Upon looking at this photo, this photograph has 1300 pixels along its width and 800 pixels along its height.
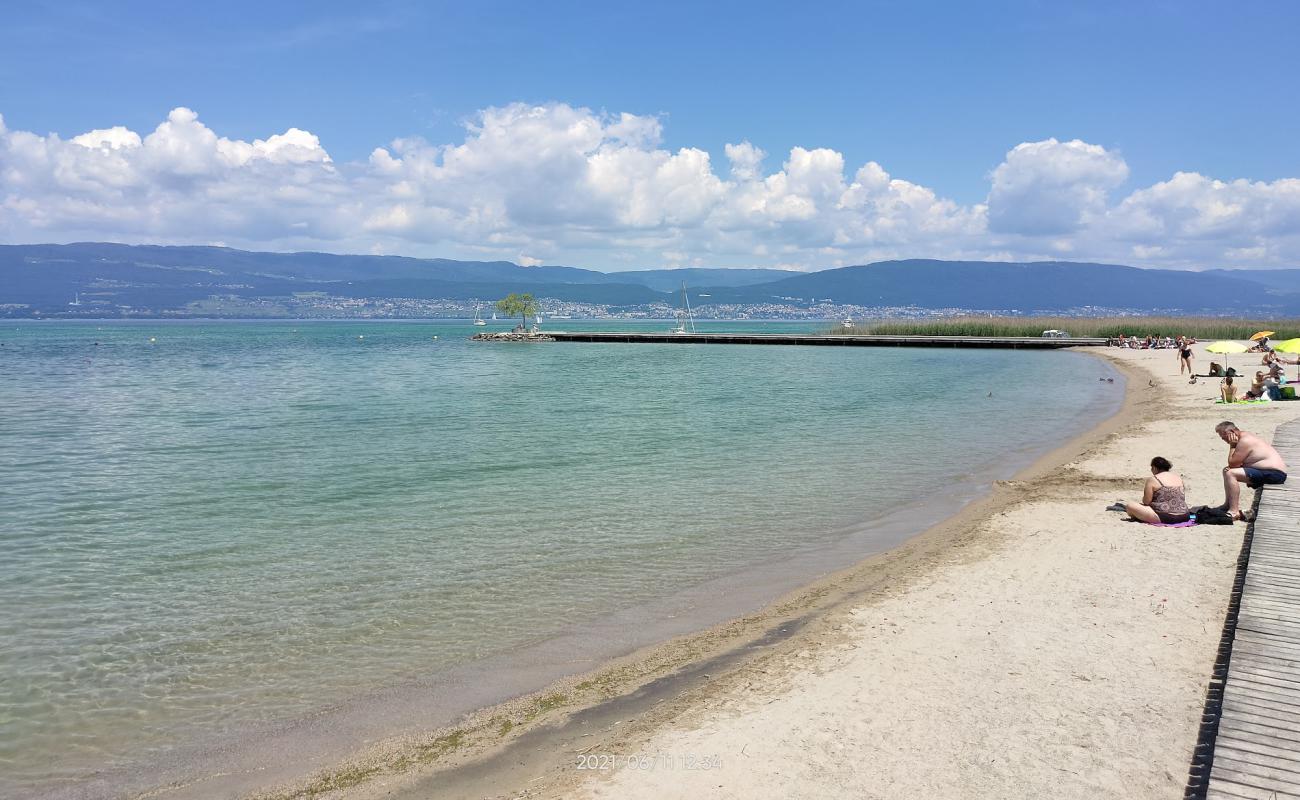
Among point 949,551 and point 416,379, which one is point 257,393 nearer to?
point 416,379

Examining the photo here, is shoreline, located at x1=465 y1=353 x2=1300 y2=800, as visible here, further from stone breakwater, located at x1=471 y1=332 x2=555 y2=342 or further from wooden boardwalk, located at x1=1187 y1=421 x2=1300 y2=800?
stone breakwater, located at x1=471 y1=332 x2=555 y2=342

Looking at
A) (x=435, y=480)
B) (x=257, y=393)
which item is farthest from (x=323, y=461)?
(x=257, y=393)

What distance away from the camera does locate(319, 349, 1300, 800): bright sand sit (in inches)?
220

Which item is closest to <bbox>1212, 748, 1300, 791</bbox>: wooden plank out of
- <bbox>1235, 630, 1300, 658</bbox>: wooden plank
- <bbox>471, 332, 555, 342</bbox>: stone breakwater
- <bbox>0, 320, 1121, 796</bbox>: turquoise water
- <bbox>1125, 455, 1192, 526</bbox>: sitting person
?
<bbox>1235, 630, 1300, 658</bbox>: wooden plank

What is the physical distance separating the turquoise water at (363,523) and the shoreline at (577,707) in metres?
1.26

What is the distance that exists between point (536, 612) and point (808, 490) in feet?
28.0

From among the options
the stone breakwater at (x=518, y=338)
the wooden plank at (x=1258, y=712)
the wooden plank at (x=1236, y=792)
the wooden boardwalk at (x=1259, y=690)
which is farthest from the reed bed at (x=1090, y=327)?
the wooden plank at (x=1236, y=792)

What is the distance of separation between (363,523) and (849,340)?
282ft

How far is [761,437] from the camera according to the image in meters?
25.0

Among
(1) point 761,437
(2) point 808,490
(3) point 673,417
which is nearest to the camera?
(2) point 808,490

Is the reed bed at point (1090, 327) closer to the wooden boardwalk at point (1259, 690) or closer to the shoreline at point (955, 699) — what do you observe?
the wooden boardwalk at point (1259, 690)

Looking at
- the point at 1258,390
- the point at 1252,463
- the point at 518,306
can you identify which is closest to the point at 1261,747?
the point at 1252,463

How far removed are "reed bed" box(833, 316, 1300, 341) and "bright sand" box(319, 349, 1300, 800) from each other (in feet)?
252

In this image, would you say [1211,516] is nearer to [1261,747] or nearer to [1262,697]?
[1262,697]
